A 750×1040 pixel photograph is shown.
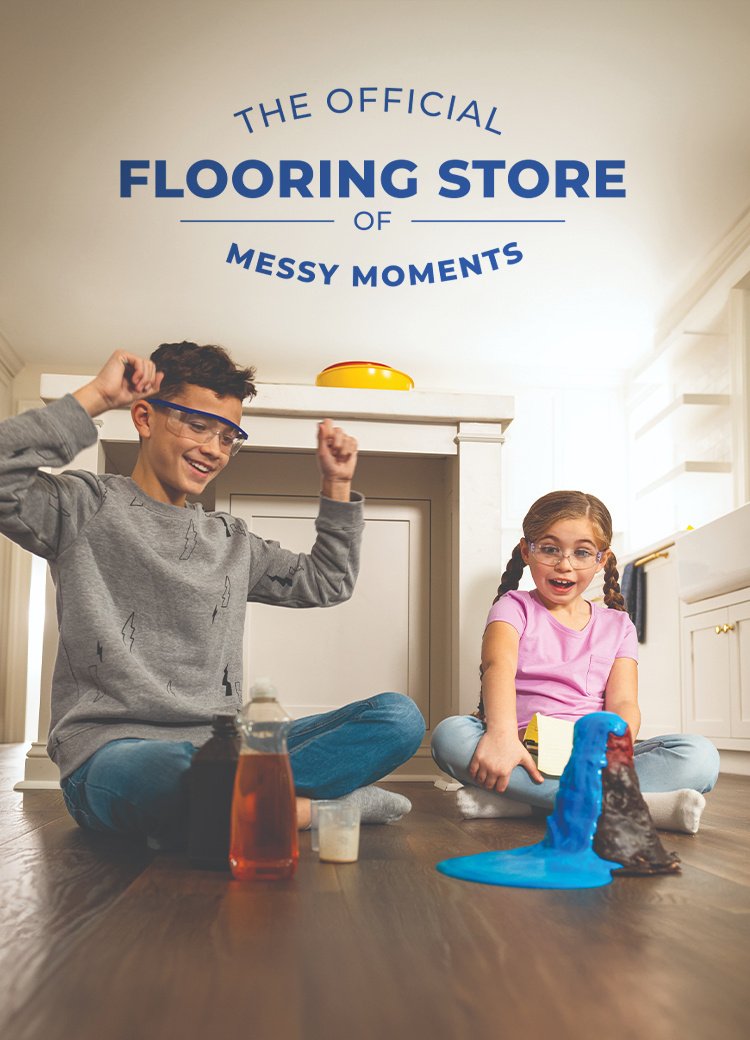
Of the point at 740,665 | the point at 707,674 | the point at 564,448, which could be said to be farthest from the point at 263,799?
the point at 564,448

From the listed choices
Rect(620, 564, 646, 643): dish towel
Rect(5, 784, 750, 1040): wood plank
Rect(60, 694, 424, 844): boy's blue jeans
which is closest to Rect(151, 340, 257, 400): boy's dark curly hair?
Rect(60, 694, 424, 844): boy's blue jeans

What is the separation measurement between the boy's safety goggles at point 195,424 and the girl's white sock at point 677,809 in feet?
2.54

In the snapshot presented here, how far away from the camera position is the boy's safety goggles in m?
1.42

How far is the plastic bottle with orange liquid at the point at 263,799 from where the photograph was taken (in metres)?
0.95

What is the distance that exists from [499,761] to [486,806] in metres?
0.10

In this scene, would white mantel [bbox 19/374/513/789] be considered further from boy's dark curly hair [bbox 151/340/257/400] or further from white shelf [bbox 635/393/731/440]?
white shelf [bbox 635/393/731/440]

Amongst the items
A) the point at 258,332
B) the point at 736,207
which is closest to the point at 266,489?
the point at 736,207

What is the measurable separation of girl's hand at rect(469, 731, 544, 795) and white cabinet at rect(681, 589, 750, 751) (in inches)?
71.0

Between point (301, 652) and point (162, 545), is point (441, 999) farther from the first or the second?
point (301, 652)

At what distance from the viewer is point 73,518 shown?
1.35 metres

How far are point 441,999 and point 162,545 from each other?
3.04 feet

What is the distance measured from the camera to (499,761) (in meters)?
1.54

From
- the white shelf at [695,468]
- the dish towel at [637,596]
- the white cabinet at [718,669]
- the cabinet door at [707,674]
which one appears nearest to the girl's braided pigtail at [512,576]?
the white cabinet at [718,669]

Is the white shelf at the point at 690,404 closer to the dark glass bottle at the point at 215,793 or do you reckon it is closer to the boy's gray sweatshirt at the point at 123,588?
the boy's gray sweatshirt at the point at 123,588
